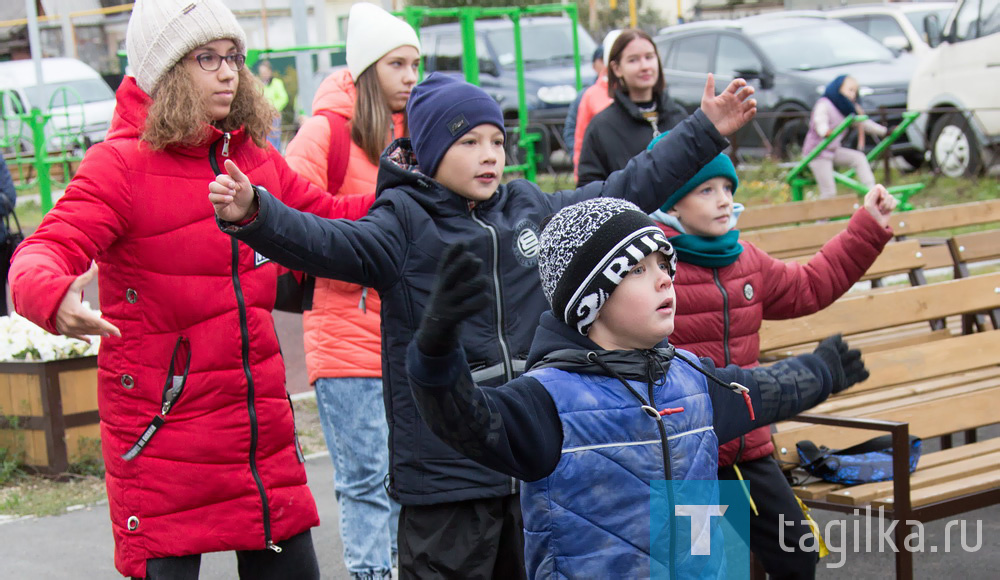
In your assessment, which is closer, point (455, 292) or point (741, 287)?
point (455, 292)

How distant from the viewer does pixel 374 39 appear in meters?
4.66

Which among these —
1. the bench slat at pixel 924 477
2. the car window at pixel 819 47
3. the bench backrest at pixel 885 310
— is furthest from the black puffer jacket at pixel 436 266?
the car window at pixel 819 47

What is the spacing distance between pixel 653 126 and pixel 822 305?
2122 millimetres

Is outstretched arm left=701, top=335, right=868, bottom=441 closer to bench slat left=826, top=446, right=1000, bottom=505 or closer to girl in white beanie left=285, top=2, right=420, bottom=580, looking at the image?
bench slat left=826, top=446, right=1000, bottom=505

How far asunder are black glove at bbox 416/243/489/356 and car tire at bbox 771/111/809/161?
14404 millimetres

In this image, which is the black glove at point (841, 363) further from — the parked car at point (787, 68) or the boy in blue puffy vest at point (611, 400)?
the parked car at point (787, 68)

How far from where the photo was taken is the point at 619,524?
273 centimetres

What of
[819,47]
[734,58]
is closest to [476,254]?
[819,47]

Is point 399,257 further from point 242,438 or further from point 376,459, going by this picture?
point 376,459

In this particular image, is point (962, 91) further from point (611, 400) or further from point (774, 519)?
point (611, 400)

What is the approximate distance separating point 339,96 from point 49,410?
8.83ft

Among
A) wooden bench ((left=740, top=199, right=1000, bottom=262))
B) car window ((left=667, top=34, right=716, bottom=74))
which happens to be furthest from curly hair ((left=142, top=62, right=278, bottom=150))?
car window ((left=667, top=34, right=716, bottom=74))

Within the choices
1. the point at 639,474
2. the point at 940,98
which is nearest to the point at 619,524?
the point at 639,474

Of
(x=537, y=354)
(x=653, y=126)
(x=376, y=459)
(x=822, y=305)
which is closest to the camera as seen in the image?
(x=537, y=354)
